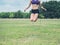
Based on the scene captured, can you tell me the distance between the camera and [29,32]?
498 cm

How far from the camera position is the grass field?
4.75 metres

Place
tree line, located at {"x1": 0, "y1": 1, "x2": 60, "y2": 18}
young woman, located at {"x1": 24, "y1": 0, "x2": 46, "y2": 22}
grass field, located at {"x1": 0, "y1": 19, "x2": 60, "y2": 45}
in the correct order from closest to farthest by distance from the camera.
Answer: young woman, located at {"x1": 24, "y1": 0, "x2": 46, "y2": 22}
grass field, located at {"x1": 0, "y1": 19, "x2": 60, "y2": 45}
tree line, located at {"x1": 0, "y1": 1, "x2": 60, "y2": 18}

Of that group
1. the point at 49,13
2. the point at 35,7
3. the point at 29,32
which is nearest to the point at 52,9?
the point at 49,13

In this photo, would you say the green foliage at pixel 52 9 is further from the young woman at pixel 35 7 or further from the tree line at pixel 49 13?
the young woman at pixel 35 7

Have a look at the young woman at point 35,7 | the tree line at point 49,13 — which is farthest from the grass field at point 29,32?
the young woman at point 35,7

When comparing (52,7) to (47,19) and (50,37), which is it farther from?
(50,37)

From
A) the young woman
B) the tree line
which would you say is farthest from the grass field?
the young woman

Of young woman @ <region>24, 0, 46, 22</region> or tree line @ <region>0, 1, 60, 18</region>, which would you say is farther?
tree line @ <region>0, 1, 60, 18</region>

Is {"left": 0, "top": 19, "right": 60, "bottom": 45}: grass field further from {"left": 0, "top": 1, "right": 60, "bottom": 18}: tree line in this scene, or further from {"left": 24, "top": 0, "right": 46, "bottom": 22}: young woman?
{"left": 24, "top": 0, "right": 46, "bottom": 22}: young woman

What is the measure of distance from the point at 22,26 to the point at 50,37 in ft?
2.43

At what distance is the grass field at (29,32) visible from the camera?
15.6 feet

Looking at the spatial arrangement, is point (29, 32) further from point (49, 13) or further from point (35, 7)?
point (35, 7)

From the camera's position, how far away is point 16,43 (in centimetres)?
471

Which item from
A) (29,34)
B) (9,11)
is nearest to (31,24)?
(29,34)
